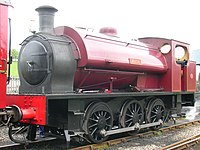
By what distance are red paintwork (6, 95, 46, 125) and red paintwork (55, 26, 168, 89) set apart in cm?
135

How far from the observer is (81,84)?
23.2 ft

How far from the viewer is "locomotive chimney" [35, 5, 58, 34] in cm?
673

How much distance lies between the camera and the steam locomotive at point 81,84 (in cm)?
610

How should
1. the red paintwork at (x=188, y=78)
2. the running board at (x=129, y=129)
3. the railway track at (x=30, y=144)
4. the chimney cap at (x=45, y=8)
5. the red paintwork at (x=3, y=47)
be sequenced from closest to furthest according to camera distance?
the red paintwork at (x=3, y=47) → the railway track at (x=30, y=144) → the chimney cap at (x=45, y=8) → the running board at (x=129, y=129) → the red paintwork at (x=188, y=78)

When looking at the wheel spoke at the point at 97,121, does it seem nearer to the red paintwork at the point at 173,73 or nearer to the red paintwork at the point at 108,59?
the red paintwork at the point at 108,59

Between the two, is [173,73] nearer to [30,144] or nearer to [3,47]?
[30,144]

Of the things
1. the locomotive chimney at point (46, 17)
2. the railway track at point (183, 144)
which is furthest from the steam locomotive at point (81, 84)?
the railway track at point (183, 144)

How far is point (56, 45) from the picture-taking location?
20.8 ft

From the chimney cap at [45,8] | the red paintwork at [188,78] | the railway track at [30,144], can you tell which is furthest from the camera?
the red paintwork at [188,78]

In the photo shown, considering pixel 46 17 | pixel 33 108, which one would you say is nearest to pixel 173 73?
pixel 46 17

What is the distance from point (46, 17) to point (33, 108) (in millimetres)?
2307

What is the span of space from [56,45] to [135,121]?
3316mm

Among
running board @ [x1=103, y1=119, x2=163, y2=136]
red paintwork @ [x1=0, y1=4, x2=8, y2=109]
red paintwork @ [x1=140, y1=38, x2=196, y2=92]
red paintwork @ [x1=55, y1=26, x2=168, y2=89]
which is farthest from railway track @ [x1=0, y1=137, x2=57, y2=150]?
red paintwork @ [x1=140, y1=38, x2=196, y2=92]

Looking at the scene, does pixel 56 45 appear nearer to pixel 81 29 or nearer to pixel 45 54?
pixel 45 54
